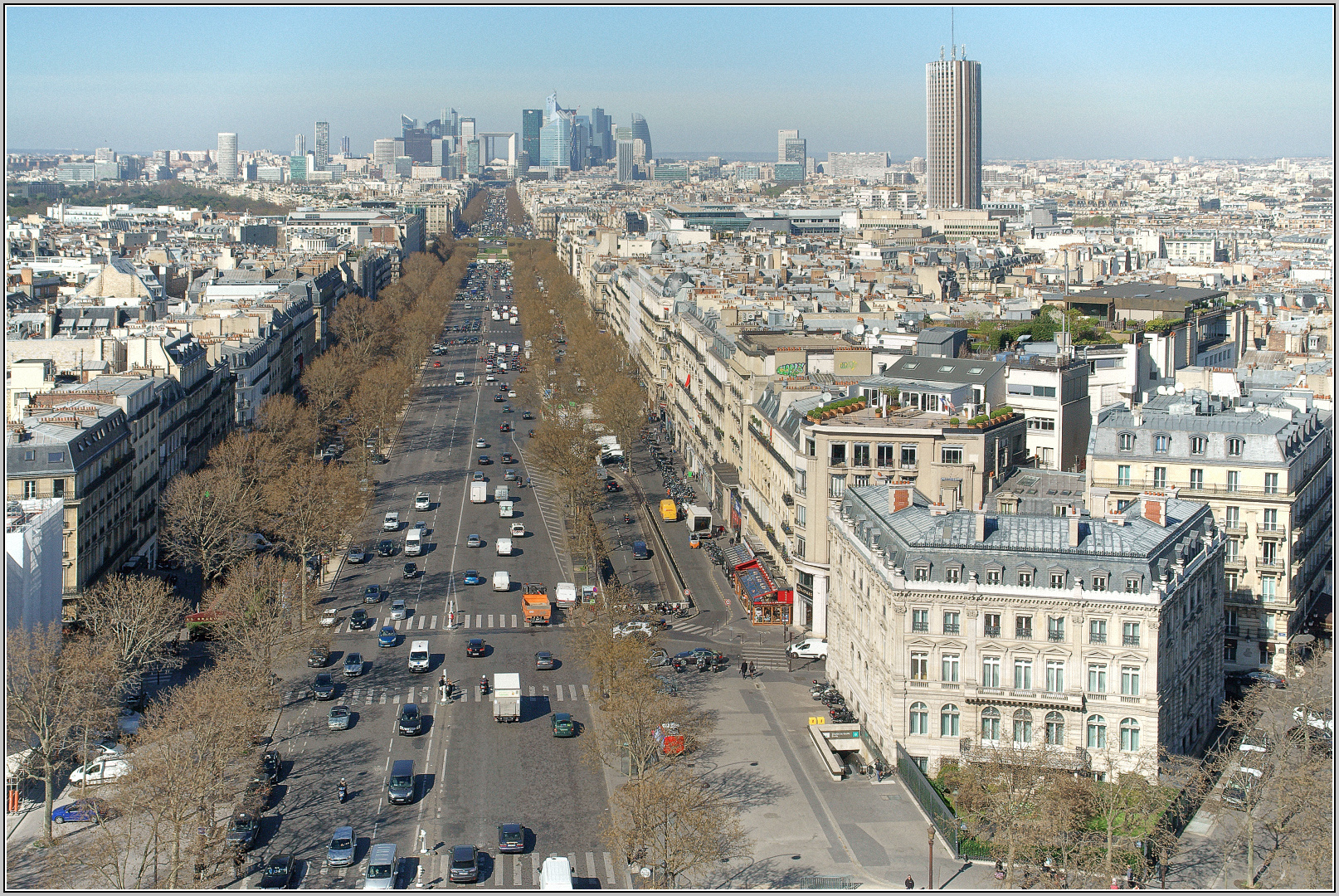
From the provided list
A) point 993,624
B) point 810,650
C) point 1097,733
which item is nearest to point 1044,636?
point 993,624

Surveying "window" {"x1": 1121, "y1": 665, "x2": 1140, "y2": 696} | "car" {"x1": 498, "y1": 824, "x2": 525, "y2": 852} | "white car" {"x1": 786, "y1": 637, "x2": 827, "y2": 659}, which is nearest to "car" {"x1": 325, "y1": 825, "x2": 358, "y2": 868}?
"car" {"x1": 498, "y1": 824, "x2": 525, "y2": 852}

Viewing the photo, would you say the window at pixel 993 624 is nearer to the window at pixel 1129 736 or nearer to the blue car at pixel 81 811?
the window at pixel 1129 736

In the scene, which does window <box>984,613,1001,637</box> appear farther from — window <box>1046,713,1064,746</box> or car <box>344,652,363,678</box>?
car <box>344,652,363,678</box>

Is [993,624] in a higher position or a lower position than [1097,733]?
higher

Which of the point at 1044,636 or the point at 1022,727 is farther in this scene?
the point at 1022,727

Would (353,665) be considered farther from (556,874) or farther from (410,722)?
(556,874)

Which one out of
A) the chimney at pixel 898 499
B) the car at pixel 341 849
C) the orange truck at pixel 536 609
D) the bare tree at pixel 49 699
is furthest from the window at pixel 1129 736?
the bare tree at pixel 49 699

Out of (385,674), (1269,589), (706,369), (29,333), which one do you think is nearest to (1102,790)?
(1269,589)
